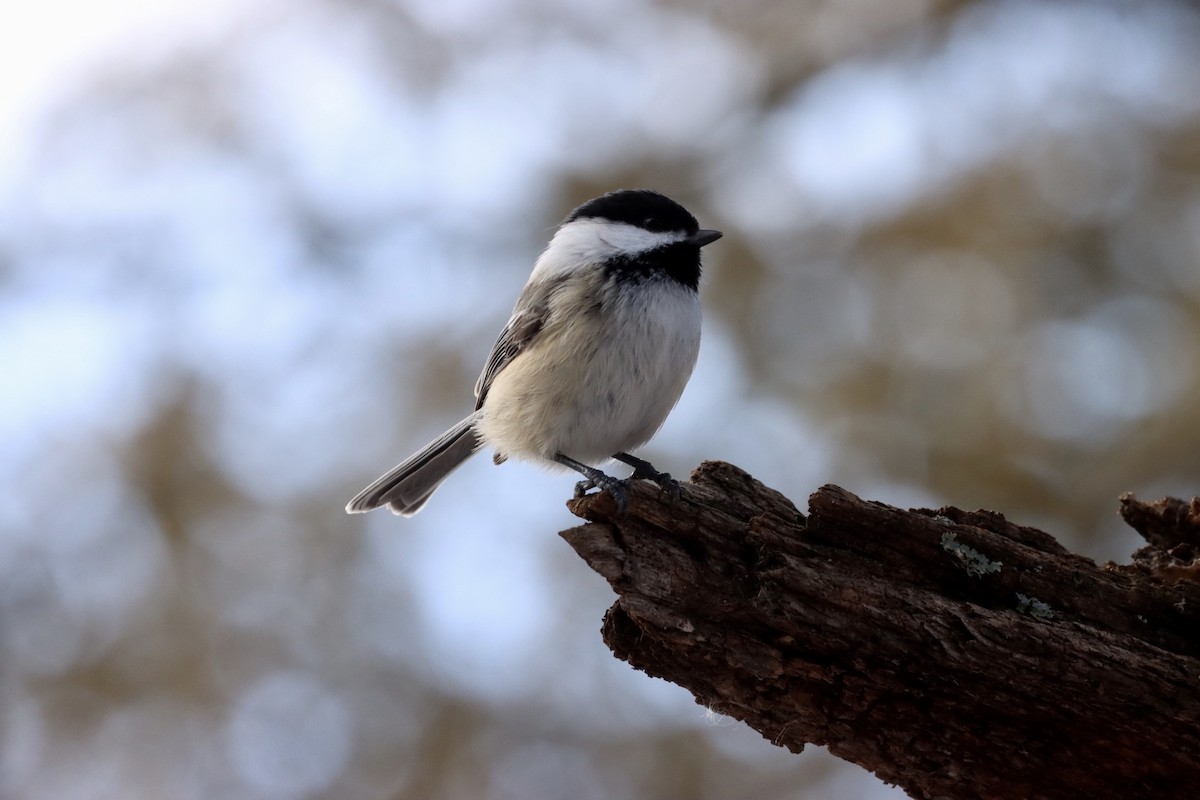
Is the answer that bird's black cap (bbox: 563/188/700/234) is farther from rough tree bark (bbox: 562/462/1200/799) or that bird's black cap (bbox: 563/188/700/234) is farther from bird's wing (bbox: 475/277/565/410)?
rough tree bark (bbox: 562/462/1200/799)

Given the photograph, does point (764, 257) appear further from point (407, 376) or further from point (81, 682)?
point (81, 682)

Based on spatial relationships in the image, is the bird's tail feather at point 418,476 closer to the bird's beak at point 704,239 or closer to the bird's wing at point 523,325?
the bird's wing at point 523,325

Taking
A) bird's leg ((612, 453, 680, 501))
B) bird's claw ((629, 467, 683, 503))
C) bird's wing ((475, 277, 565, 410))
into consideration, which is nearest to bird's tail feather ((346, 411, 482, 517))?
bird's wing ((475, 277, 565, 410))

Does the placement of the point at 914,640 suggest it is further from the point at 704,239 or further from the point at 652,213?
the point at 652,213

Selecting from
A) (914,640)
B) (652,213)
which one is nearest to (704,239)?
(652,213)

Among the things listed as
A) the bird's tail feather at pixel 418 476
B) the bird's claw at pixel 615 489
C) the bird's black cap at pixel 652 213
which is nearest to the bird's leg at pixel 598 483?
the bird's claw at pixel 615 489

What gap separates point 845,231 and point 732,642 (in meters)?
3.40

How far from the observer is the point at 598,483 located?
2.71m

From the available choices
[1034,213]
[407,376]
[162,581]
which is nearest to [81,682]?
[162,581]

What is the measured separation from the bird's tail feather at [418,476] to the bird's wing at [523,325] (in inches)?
10.4

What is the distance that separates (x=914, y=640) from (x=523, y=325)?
5.64 feet

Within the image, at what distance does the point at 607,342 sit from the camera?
303 cm

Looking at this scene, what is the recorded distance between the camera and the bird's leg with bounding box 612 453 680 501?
7.85 feet

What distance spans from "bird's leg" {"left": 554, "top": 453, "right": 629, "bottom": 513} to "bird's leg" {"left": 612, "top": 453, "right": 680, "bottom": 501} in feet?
0.27
